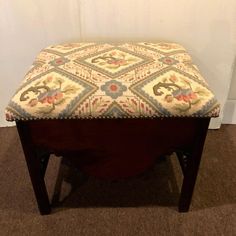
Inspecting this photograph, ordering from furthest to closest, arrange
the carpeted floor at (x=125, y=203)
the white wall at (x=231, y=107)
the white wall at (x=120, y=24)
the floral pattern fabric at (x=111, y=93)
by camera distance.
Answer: the white wall at (x=231, y=107) < the white wall at (x=120, y=24) < the carpeted floor at (x=125, y=203) < the floral pattern fabric at (x=111, y=93)

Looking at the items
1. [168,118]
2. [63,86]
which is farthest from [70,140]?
[168,118]

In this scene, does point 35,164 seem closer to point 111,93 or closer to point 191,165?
point 111,93

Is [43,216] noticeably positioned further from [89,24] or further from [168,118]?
[89,24]

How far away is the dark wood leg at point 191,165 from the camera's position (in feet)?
2.32

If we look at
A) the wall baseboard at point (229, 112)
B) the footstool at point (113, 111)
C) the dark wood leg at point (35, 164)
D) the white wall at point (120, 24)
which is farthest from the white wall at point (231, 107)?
the dark wood leg at point (35, 164)

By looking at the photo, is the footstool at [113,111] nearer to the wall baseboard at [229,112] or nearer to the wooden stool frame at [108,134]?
the wooden stool frame at [108,134]

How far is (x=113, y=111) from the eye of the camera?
649mm

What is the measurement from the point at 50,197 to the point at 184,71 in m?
0.56

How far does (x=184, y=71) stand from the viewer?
738 mm

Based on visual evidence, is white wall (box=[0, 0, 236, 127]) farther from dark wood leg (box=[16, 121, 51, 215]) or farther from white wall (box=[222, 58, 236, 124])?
dark wood leg (box=[16, 121, 51, 215])

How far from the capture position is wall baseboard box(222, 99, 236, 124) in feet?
4.14

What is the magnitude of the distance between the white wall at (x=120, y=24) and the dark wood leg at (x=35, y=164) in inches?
18.8

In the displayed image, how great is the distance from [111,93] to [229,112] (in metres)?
0.80

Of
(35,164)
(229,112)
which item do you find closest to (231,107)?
(229,112)
